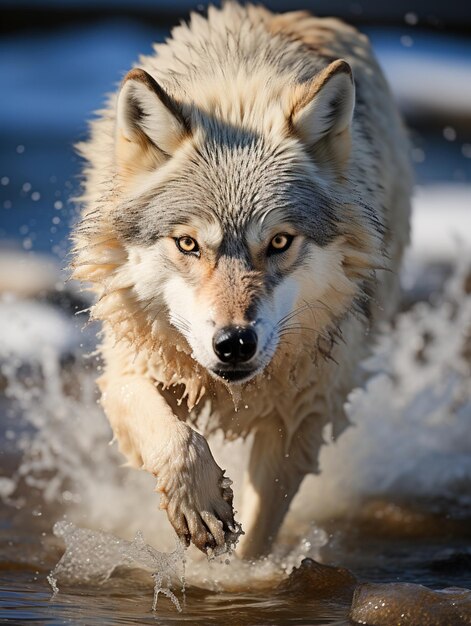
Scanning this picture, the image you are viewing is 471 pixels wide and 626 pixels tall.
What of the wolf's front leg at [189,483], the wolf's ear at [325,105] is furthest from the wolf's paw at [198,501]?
the wolf's ear at [325,105]

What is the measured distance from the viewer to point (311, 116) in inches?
156

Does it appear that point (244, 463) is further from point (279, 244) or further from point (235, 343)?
point (235, 343)

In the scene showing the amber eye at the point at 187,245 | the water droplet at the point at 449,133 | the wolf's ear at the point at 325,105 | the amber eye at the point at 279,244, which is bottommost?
the amber eye at the point at 187,245

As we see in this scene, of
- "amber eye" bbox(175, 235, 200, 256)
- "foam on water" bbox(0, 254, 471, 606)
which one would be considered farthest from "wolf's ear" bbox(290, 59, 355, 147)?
"foam on water" bbox(0, 254, 471, 606)

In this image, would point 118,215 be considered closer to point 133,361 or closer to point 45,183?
point 133,361

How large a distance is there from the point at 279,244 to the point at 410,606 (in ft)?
4.22

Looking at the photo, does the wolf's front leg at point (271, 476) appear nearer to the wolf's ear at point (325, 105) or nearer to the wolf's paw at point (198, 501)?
the wolf's paw at point (198, 501)

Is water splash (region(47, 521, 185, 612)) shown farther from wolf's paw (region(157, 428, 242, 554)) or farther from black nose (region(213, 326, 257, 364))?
black nose (region(213, 326, 257, 364))

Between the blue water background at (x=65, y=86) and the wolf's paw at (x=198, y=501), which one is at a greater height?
the blue water background at (x=65, y=86)

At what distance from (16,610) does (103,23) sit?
46.8ft

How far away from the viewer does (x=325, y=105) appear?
3.96m

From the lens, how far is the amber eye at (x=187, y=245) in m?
3.79

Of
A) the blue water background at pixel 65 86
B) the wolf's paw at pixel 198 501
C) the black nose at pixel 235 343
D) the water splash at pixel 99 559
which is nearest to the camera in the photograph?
the black nose at pixel 235 343

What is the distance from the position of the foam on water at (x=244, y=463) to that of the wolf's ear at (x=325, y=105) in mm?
1383
